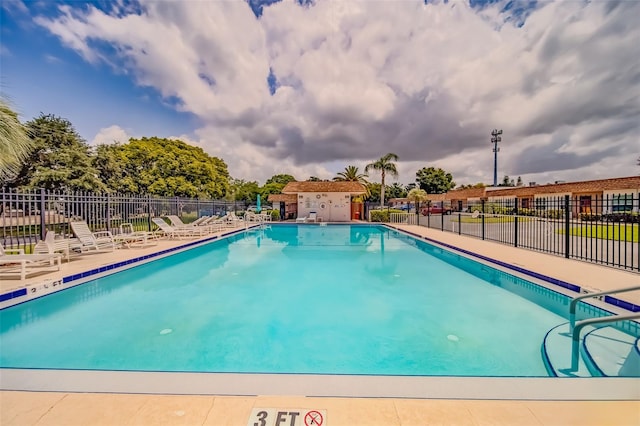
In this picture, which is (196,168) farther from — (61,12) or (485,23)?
(485,23)

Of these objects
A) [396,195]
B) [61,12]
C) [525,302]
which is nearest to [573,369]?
[525,302]

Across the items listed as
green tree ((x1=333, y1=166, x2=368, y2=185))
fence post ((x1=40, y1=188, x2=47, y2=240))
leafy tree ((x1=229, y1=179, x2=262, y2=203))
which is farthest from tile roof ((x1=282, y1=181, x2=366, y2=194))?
leafy tree ((x1=229, y1=179, x2=262, y2=203))

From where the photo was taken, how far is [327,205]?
83.0 feet

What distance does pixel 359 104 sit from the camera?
15.7 m

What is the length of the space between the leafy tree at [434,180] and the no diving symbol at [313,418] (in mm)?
58232

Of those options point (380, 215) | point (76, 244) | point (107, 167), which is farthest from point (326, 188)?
point (76, 244)

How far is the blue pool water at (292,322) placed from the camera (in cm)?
336

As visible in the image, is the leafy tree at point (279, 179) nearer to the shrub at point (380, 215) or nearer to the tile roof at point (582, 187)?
the shrub at point (380, 215)

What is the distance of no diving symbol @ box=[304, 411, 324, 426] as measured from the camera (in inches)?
77.2

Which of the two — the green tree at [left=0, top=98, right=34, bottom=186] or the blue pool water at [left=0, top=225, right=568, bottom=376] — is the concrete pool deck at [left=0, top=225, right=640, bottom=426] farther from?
the green tree at [left=0, top=98, right=34, bottom=186]

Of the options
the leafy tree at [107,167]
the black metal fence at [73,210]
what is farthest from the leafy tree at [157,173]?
the black metal fence at [73,210]

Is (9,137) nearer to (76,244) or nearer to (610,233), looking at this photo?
(76,244)

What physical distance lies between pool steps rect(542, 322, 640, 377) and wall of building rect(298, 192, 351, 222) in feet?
70.2

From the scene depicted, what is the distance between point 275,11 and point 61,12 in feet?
21.7
